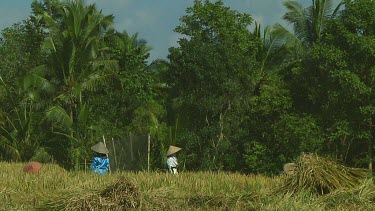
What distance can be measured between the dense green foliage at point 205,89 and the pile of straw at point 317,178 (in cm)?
622

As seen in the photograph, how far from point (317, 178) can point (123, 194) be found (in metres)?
2.22

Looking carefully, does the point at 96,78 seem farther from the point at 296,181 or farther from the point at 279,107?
the point at 296,181

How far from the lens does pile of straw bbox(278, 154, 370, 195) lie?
6.91 m

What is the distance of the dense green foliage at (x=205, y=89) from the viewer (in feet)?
45.2

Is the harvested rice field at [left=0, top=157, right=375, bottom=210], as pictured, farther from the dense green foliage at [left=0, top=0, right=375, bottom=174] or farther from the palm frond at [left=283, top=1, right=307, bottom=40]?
the palm frond at [left=283, top=1, right=307, bottom=40]

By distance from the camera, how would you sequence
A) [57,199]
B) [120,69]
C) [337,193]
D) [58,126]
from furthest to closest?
1. [120,69]
2. [58,126]
3. [337,193]
4. [57,199]

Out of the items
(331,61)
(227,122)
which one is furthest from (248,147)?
(331,61)

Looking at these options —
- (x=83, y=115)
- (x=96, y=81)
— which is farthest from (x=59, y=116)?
(x=96, y=81)

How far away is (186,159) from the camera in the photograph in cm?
1579

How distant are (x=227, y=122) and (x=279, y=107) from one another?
1.32m

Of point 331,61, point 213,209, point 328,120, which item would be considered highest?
point 331,61

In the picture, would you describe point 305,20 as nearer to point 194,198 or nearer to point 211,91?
point 211,91

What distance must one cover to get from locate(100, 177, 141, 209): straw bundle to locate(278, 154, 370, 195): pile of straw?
176cm

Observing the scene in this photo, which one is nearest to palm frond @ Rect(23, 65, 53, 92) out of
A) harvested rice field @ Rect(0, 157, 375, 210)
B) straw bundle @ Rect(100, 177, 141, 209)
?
harvested rice field @ Rect(0, 157, 375, 210)
